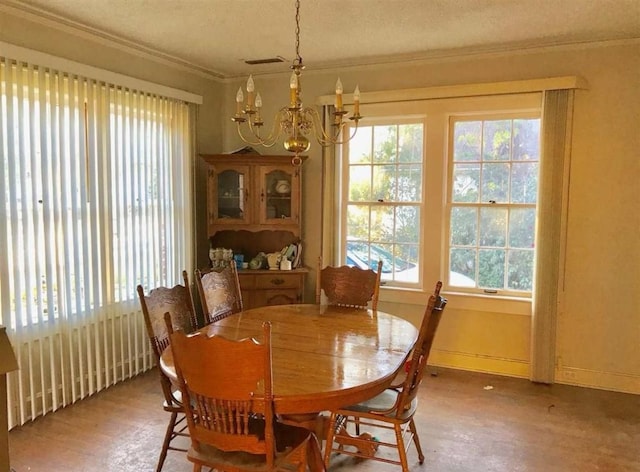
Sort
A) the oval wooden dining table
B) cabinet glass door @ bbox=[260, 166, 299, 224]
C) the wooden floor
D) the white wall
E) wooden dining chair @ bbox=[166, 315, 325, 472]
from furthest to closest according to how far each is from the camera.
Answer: cabinet glass door @ bbox=[260, 166, 299, 224] → the white wall → the wooden floor → the oval wooden dining table → wooden dining chair @ bbox=[166, 315, 325, 472]

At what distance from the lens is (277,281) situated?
4.28m

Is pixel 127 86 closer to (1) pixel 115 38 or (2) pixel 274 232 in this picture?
(1) pixel 115 38

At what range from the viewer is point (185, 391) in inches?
75.8

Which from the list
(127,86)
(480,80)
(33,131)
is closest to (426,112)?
(480,80)

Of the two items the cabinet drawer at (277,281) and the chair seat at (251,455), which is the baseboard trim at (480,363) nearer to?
the cabinet drawer at (277,281)

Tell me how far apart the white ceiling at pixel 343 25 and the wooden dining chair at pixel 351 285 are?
1545mm

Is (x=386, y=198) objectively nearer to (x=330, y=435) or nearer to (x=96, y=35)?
(x=330, y=435)

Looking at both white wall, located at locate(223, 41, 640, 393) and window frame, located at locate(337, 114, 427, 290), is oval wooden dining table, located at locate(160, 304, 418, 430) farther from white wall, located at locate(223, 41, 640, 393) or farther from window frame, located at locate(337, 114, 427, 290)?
white wall, located at locate(223, 41, 640, 393)

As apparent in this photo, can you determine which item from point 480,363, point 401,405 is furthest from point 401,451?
point 480,363

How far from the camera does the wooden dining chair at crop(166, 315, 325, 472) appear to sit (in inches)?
68.7

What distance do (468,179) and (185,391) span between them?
294 centimetres

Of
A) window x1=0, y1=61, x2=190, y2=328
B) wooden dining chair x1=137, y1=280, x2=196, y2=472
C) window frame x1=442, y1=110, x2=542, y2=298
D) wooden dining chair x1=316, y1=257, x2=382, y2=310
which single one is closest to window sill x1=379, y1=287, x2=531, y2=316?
window frame x1=442, y1=110, x2=542, y2=298

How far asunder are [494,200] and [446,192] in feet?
1.24

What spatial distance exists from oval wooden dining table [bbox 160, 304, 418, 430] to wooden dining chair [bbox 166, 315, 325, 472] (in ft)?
0.33
